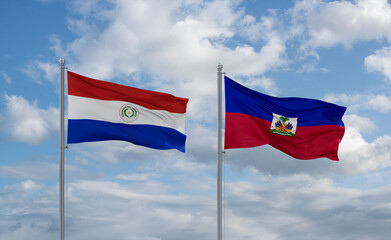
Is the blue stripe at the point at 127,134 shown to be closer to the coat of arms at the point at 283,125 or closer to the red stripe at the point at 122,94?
the red stripe at the point at 122,94

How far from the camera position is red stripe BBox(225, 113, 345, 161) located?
73.6 ft

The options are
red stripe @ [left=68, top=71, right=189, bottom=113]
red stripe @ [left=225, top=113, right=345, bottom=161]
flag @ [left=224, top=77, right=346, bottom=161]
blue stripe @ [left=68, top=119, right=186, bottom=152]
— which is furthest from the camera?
flag @ [left=224, top=77, right=346, bottom=161]

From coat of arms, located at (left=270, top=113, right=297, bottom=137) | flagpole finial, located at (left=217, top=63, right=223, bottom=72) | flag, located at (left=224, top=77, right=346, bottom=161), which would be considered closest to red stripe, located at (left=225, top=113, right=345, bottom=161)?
flag, located at (left=224, top=77, right=346, bottom=161)

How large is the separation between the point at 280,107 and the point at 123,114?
6.94 meters

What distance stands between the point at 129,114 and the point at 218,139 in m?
3.72

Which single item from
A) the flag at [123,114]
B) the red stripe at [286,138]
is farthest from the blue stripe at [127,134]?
the red stripe at [286,138]

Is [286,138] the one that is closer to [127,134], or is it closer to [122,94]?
[127,134]

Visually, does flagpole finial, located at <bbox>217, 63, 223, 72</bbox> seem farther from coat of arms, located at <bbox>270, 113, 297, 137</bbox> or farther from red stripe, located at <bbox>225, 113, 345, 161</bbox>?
coat of arms, located at <bbox>270, 113, 297, 137</bbox>

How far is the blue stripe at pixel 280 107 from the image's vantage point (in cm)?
2267

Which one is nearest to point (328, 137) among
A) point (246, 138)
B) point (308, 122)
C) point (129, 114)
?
point (308, 122)

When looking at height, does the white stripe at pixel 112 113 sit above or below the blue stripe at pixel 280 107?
below

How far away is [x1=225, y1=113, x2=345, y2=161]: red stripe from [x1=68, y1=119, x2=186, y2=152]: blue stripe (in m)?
2.13

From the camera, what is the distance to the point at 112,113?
21516 mm

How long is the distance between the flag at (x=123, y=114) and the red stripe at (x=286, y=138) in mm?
2110
